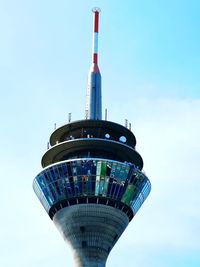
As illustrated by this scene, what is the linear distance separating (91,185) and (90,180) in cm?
96

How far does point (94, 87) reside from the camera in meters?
129

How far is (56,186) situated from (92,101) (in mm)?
20812

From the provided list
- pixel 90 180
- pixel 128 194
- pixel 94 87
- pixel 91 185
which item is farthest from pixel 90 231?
pixel 94 87

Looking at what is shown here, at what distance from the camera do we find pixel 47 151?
121 meters

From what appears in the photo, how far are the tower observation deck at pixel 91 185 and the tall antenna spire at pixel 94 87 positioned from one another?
17.8 feet

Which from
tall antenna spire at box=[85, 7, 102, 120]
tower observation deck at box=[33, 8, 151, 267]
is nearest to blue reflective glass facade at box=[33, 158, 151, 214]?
tower observation deck at box=[33, 8, 151, 267]

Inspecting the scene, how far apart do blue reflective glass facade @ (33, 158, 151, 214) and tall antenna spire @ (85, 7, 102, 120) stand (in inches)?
503

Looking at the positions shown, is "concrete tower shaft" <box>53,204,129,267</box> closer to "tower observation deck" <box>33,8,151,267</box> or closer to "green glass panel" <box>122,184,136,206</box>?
"tower observation deck" <box>33,8,151,267</box>

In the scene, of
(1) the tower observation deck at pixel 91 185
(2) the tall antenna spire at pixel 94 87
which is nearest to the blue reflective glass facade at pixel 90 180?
(1) the tower observation deck at pixel 91 185

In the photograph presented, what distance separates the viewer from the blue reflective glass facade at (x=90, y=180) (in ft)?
378

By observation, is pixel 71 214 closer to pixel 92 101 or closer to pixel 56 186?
pixel 56 186

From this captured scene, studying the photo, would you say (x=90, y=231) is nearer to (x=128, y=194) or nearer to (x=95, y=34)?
(x=128, y=194)

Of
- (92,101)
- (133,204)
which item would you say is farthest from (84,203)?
(92,101)

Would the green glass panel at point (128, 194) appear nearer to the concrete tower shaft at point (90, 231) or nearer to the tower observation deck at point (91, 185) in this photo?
the tower observation deck at point (91, 185)
